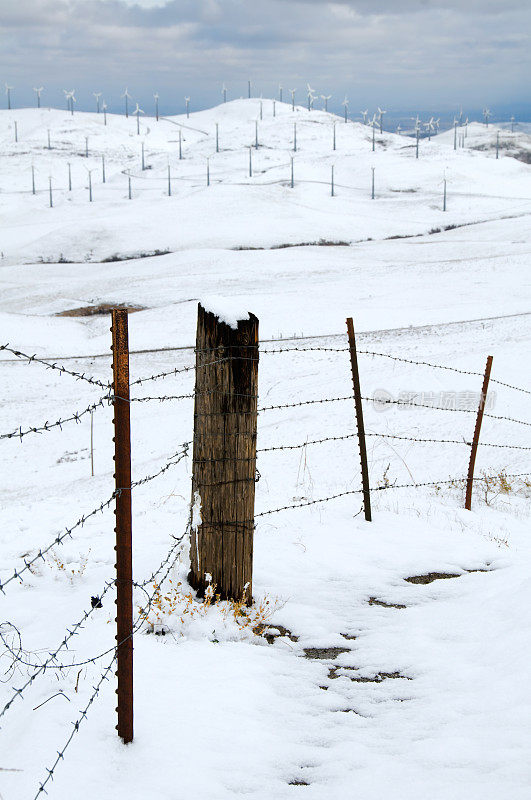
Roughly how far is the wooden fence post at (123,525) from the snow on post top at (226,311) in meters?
1.48

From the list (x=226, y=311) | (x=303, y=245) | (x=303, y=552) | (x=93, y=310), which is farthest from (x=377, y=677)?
(x=303, y=245)

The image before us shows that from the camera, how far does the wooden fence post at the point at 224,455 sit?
512cm

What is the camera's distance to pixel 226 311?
5090mm

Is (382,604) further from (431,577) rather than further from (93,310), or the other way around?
(93,310)

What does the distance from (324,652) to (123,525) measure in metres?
2.22

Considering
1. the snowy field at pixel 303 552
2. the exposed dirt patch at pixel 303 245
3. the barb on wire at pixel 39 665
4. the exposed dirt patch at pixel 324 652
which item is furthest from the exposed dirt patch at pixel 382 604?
the exposed dirt patch at pixel 303 245

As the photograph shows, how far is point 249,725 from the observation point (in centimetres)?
411

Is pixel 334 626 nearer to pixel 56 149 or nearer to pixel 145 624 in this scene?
pixel 145 624

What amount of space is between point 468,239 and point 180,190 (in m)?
43.0

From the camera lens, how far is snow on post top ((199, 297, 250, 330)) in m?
5.05

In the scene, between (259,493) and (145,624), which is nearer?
(145,624)

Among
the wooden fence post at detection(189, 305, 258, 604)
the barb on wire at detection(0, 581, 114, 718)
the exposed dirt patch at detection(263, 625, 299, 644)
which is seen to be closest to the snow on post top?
the wooden fence post at detection(189, 305, 258, 604)

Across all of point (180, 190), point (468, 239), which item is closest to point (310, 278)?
point (468, 239)

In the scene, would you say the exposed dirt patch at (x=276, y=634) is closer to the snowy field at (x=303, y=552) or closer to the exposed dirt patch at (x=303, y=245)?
the snowy field at (x=303, y=552)
